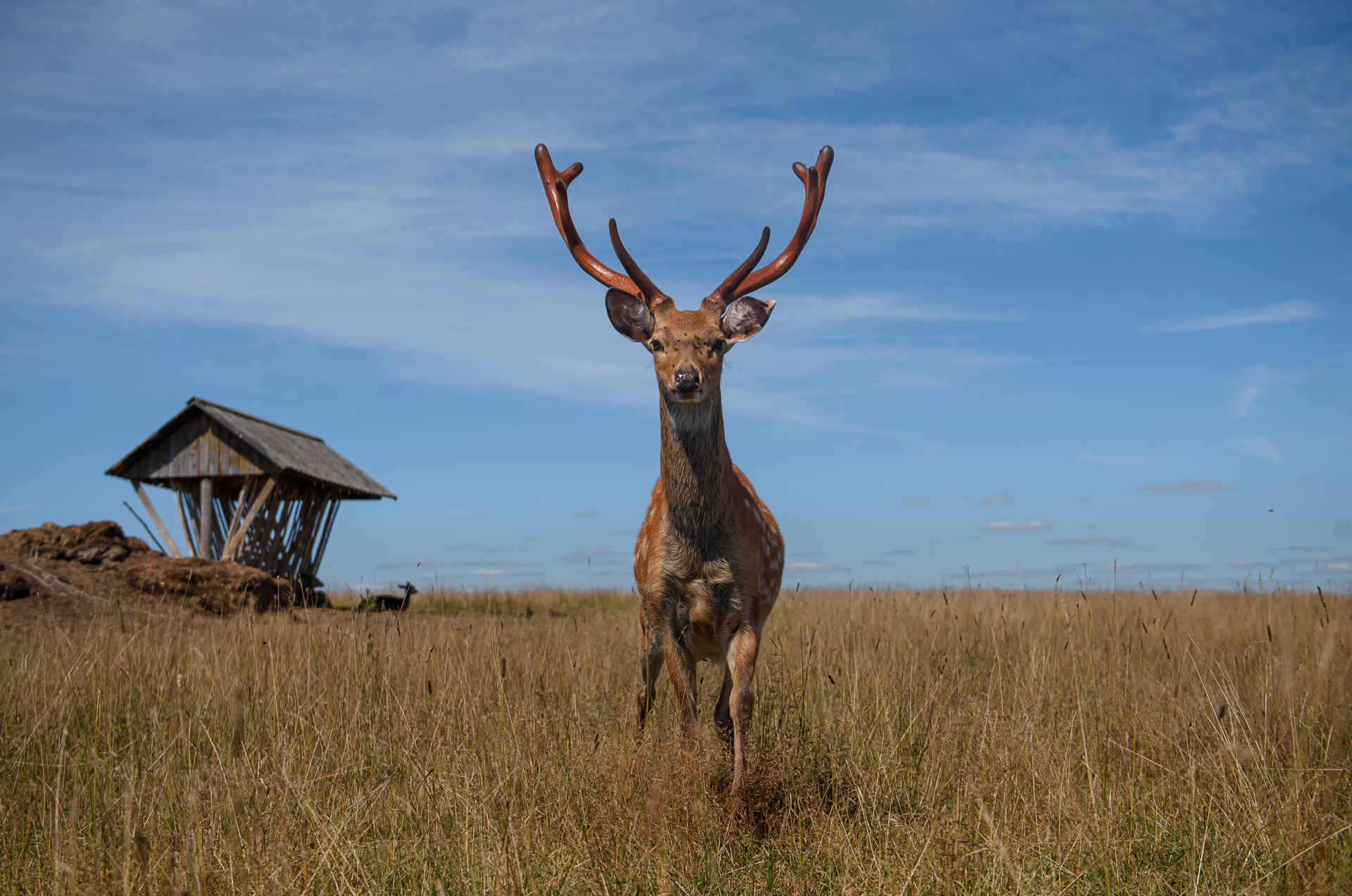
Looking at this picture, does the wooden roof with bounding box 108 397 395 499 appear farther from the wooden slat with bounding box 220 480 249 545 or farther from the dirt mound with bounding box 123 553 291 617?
the dirt mound with bounding box 123 553 291 617

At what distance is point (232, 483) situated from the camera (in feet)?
59.6

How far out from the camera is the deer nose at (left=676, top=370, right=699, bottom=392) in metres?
4.41

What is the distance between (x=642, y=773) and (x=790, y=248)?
3460 mm

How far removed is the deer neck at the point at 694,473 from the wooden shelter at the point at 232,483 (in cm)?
1409

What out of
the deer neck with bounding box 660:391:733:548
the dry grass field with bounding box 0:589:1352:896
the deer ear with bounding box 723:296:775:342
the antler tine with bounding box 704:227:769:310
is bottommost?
the dry grass field with bounding box 0:589:1352:896

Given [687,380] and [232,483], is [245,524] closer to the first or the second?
[232,483]

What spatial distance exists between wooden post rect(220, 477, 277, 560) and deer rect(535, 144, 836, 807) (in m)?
14.1

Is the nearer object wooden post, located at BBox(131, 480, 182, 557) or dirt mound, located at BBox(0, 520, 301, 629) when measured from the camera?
dirt mound, located at BBox(0, 520, 301, 629)

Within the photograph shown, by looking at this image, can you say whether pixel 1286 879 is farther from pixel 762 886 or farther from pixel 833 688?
pixel 833 688

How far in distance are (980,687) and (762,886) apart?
4.02 metres

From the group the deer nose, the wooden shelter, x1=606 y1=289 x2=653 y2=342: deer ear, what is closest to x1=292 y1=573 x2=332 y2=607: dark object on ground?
the wooden shelter

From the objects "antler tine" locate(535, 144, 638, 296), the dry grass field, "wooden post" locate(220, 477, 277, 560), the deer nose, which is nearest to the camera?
the dry grass field

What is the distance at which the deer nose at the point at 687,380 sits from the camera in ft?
14.5

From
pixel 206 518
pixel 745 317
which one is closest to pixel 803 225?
pixel 745 317
